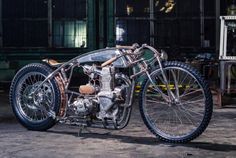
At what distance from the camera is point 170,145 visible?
5.93m

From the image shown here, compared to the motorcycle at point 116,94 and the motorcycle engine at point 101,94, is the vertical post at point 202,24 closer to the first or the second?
the motorcycle at point 116,94

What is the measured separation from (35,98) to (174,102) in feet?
6.81

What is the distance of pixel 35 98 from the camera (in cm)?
691

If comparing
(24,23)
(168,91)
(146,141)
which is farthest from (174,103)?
(24,23)

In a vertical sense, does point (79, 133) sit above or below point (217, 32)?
below

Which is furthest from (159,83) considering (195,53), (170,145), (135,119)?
(195,53)

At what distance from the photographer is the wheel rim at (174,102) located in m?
6.07

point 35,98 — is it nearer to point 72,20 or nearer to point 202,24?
point 72,20

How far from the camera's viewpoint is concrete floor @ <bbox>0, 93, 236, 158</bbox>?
550cm

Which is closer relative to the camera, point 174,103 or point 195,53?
point 174,103

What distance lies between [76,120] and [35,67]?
1.05 meters

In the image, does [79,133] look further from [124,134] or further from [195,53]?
[195,53]

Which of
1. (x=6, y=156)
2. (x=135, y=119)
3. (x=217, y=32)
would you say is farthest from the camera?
(x=217, y=32)

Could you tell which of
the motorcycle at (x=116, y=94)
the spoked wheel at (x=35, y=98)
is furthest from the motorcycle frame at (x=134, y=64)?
the spoked wheel at (x=35, y=98)
